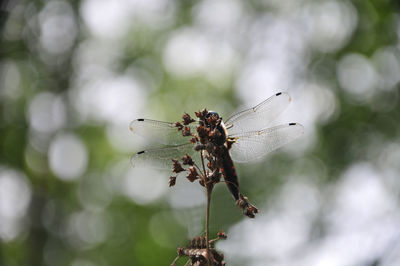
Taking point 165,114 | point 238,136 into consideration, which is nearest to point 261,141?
point 238,136

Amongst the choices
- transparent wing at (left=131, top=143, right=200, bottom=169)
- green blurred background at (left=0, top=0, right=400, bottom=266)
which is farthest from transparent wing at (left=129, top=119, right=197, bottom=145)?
green blurred background at (left=0, top=0, right=400, bottom=266)

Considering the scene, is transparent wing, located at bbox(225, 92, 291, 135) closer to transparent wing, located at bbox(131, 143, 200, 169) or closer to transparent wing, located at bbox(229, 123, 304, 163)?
transparent wing, located at bbox(229, 123, 304, 163)

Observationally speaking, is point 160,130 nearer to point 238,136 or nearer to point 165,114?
point 238,136

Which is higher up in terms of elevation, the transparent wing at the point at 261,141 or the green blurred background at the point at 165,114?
the green blurred background at the point at 165,114

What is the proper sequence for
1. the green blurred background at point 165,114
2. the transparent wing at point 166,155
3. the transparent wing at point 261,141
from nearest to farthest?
the transparent wing at point 166,155 → the transparent wing at point 261,141 → the green blurred background at point 165,114

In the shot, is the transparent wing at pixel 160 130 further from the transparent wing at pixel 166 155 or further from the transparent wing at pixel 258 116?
the transparent wing at pixel 258 116

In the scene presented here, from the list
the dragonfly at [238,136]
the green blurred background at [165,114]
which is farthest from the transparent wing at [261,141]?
the green blurred background at [165,114]

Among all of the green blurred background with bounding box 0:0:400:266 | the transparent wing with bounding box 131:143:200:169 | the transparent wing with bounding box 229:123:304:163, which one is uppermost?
the green blurred background with bounding box 0:0:400:266

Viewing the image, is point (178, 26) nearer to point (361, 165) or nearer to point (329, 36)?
point (329, 36)
